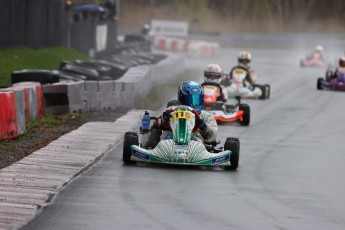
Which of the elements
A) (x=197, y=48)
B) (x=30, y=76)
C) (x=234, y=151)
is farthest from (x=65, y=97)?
(x=197, y=48)

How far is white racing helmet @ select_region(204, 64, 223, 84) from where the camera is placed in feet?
67.0

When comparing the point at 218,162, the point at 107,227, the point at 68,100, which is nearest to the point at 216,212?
the point at 107,227

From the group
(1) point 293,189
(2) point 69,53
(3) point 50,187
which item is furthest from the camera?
(2) point 69,53

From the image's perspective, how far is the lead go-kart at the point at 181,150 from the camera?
13.0 m

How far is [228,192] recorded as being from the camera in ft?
37.7

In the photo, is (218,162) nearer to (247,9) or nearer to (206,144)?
(206,144)

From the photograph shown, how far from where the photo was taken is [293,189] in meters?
11.9

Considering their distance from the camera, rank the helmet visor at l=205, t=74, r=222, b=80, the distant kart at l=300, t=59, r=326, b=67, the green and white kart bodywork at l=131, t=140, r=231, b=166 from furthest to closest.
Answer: the distant kart at l=300, t=59, r=326, b=67, the helmet visor at l=205, t=74, r=222, b=80, the green and white kart bodywork at l=131, t=140, r=231, b=166

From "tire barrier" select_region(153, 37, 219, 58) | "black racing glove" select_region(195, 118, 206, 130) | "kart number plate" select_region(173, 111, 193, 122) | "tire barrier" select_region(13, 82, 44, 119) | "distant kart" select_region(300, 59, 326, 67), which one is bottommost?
"tire barrier" select_region(153, 37, 219, 58)

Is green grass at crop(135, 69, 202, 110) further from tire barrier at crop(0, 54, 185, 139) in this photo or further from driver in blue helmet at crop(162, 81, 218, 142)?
driver in blue helmet at crop(162, 81, 218, 142)

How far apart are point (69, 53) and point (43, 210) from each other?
22.7 metres

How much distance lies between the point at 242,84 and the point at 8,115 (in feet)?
36.7

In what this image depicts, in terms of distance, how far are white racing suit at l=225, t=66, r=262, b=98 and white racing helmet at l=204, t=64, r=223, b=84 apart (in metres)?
4.84

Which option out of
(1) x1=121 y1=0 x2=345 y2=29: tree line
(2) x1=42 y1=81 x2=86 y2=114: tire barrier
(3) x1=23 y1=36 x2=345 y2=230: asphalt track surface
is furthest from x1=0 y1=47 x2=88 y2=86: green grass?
(1) x1=121 y1=0 x2=345 y2=29: tree line
